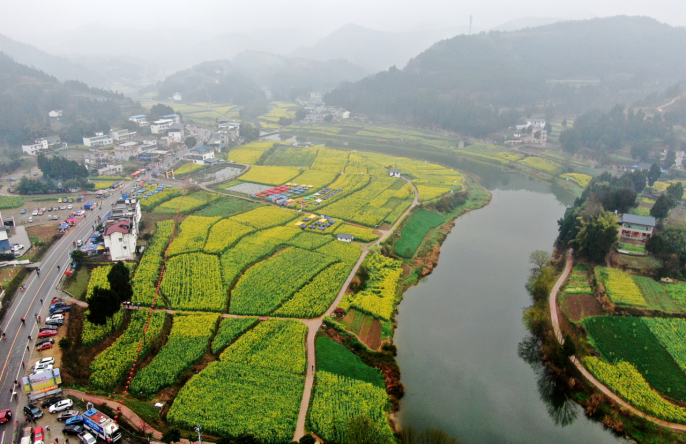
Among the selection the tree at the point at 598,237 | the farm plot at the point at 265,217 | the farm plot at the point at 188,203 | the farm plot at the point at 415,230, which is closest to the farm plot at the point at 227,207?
the farm plot at the point at 188,203

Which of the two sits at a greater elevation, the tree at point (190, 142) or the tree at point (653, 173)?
the tree at point (190, 142)

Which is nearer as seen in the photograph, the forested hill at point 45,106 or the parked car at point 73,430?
the parked car at point 73,430

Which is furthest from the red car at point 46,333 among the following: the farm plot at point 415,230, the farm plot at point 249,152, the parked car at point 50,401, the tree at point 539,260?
the farm plot at point 249,152

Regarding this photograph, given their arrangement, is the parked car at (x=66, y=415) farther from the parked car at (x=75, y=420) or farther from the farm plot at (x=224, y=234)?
the farm plot at (x=224, y=234)

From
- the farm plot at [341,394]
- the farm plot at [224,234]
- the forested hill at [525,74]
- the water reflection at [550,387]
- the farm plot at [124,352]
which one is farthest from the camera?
the forested hill at [525,74]

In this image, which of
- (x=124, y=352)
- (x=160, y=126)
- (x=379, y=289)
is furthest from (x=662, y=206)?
(x=160, y=126)

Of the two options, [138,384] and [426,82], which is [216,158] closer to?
[138,384]

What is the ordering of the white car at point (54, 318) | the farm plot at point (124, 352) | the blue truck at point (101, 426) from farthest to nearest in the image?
the white car at point (54, 318) → the farm plot at point (124, 352) → the blue truck at point (101, 426)

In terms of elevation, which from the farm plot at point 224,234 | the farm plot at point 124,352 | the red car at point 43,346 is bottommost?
the farm plot at point 124,352
